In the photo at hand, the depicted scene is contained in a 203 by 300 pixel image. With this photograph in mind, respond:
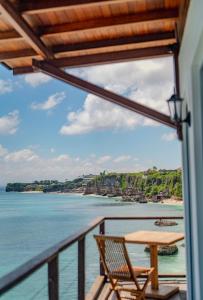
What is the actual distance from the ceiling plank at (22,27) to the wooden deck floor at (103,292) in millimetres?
2378

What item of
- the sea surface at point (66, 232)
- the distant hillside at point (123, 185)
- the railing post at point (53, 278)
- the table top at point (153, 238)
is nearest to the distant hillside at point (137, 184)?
the distant hillside at point (123, 185)

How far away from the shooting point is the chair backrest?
3.99m

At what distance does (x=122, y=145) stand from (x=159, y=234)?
156ft

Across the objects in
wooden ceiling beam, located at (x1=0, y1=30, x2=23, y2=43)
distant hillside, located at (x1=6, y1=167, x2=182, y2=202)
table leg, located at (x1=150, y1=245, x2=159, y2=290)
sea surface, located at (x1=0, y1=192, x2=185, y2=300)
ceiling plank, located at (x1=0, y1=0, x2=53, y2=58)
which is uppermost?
wooden ceiling beam, located at (x1=0, y1=30, x2=23, y2=43)

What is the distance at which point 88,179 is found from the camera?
40.1 m

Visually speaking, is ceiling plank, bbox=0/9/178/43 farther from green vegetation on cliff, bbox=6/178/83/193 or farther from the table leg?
green vegetation on cliff, bbox=6/178/83/193

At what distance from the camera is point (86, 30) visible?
3512 millimetres

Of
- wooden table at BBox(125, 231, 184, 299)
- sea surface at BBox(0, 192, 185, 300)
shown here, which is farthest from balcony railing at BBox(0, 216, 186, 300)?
wooden table at BBox(125, 231, 184, 299)

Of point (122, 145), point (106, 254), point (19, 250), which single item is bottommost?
point (19, 250)

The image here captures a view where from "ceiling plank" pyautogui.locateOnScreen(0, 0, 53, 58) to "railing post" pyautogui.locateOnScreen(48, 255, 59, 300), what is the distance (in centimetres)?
164

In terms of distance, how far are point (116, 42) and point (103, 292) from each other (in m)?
2.58

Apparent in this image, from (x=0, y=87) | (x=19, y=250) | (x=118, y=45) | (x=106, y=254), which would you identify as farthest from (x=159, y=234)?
(x=0, y=87)

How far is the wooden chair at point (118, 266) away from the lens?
157 inches

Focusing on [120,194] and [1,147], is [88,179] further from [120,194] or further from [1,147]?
[1,147]
